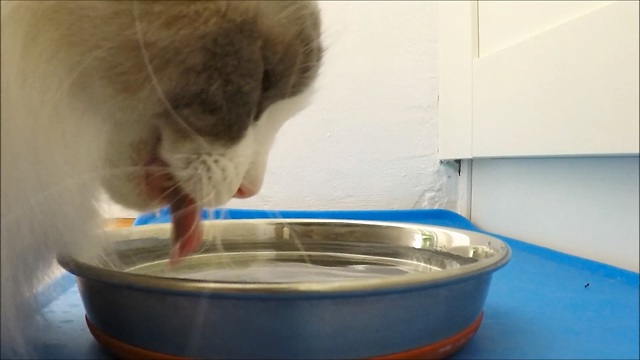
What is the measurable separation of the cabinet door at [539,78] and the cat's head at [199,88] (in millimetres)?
379

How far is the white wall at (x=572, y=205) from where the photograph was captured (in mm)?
766

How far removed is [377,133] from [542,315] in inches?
38.2

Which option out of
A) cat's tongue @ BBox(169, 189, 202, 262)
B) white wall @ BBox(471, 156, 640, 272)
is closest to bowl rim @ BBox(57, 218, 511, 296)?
cat's tongue @ BBox(169, 189, 202, 262)

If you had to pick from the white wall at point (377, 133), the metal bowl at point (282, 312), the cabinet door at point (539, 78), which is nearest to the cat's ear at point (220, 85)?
the metal bowl at point (282, 312)

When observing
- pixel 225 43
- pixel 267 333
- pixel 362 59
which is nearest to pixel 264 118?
pixel 225 43

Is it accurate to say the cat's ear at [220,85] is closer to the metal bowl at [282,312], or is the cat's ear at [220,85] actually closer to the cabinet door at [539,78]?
the metal bowl at [282,312]

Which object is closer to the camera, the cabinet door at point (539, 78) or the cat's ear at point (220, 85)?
the cat's ear at point (220, 85)

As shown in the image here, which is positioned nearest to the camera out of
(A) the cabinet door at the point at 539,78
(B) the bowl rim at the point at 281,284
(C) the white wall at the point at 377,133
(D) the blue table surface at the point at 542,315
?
(B) the bowl rim at the point at 281,284

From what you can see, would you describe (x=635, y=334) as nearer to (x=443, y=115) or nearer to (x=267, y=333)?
(x=267, y=333)

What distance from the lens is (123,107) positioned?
517 millimetres

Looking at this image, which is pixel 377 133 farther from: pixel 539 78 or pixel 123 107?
pixel 123 107

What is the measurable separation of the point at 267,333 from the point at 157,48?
0.23 meters

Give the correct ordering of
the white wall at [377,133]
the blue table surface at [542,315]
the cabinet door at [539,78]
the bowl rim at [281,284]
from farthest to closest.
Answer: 1. the white wall at [377,133]
2. the cabinet door at [539,78]
3. the blue table surface at [542,315]
4. the bowl rim at [281,284]

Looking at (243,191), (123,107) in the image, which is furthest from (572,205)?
(123,107)
